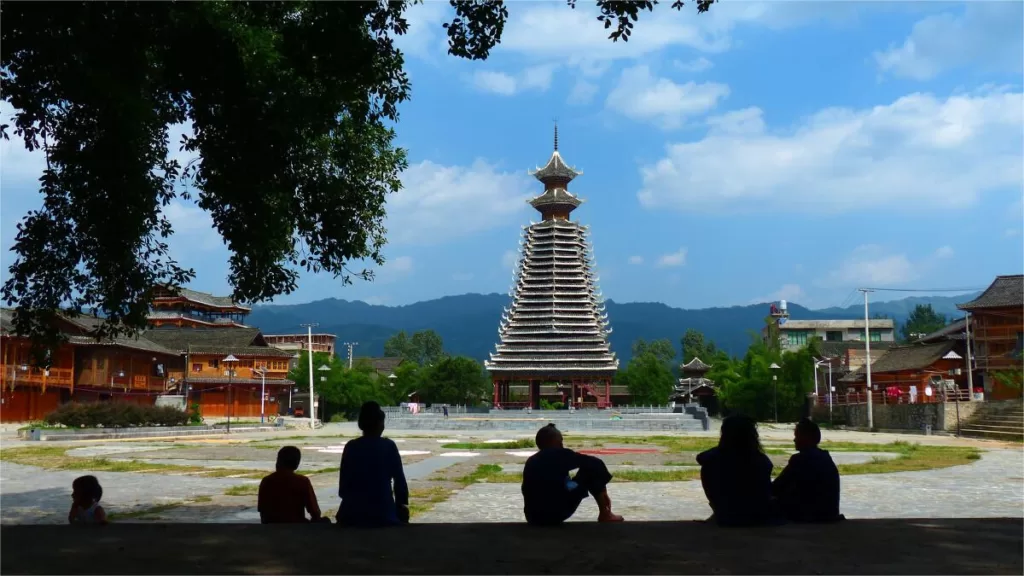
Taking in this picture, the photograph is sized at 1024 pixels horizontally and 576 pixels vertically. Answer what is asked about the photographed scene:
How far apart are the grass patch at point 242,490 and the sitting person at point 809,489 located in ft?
34.1

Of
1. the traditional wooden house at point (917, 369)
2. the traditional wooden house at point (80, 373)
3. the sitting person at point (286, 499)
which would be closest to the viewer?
the sitting person at point (286, 499)

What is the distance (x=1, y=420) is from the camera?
46281 mm

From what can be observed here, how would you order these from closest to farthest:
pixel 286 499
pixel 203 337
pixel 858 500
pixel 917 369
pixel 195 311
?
pixel 286 499 < pixel 858 500 < pixel 917 369 < pixel 203 337 < pixel 195 311

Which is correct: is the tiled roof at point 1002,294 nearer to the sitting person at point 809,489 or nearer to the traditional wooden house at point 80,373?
the traditional wooden house at point 80,373

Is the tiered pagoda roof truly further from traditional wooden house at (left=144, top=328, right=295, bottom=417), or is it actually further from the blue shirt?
the blue shirt

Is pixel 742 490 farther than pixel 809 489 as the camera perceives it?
No

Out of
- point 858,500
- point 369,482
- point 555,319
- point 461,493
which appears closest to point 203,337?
point 555,319

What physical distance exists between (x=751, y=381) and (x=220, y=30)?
6659cm

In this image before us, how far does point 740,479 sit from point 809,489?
2.53 ft

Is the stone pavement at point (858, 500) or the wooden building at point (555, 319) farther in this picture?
the wooden building at point (555, 319)

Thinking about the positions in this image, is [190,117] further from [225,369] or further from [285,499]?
[225,369]

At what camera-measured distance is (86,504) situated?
297 inches

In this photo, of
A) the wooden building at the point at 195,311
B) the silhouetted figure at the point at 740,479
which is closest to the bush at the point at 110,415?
the wooden building at the point at 195,311

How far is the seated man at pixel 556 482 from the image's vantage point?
22.9ft
